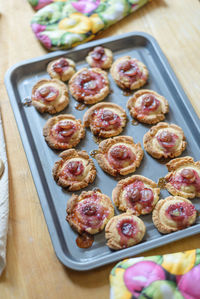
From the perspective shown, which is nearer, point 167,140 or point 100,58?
point 167,140

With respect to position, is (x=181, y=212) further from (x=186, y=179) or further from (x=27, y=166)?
(x=27, y=166)

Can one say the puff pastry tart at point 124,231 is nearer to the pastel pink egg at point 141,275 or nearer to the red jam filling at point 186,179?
the pastel pink egg at point 141,275

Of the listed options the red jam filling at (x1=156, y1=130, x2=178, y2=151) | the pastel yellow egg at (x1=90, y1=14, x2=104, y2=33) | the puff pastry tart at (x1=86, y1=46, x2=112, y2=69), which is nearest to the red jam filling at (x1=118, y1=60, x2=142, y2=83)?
the puff pastry tart at (x1=86, y1=46, x2=112, y2=69)

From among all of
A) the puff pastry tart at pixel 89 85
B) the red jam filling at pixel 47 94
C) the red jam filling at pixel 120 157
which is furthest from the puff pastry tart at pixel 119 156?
the red jam filling at pixel 47 94

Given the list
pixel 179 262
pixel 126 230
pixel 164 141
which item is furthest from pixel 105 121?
pixel 179 262

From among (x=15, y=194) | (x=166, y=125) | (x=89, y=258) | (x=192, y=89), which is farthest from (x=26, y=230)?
(x=192, y=89)
